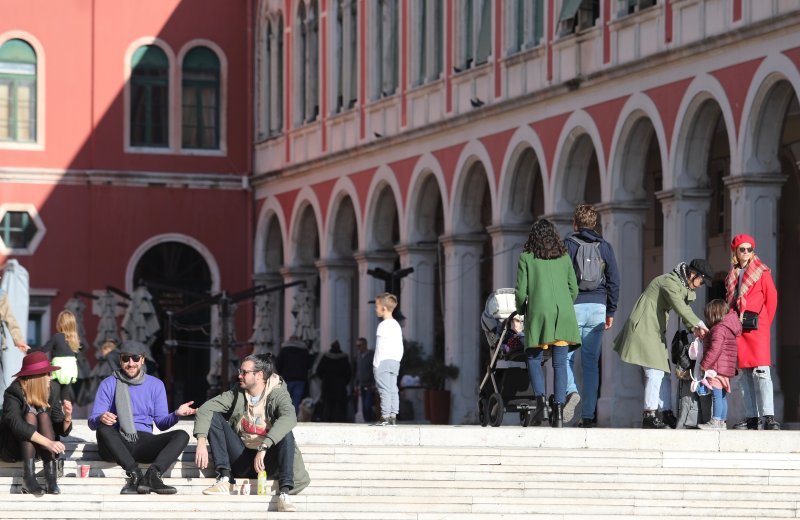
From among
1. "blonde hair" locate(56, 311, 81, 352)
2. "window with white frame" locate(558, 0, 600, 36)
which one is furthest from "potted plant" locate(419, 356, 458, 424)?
"blonde hair" locate(56, 311, 81, 352)

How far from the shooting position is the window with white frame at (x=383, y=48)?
39.9m

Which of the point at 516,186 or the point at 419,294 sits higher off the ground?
the point at 516,186

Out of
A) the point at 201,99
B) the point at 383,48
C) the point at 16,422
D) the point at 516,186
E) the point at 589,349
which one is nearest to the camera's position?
the point at 16,422

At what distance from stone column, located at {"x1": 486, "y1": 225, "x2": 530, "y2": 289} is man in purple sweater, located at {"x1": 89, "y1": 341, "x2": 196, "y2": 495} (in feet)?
54.5

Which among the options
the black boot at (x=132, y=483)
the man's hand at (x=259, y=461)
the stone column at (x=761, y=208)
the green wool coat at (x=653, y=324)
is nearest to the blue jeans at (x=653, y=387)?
the green wool coat at (x=653, y=324)

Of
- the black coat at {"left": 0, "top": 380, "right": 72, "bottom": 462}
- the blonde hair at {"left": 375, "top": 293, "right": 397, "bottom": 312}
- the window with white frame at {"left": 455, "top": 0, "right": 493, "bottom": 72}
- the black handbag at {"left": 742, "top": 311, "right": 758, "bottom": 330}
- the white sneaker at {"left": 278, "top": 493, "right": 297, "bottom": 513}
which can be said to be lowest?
the white sneaker at {"left": 278, "top": 493, "right": 297, "bottom": 513}

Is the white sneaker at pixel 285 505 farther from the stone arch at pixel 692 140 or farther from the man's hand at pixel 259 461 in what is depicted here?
the stone arch at pixel 692 140

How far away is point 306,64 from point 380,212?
4939 mm

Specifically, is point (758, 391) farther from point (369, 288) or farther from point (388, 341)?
point (369, 288)

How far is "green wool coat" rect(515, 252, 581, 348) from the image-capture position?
19062 millimetres

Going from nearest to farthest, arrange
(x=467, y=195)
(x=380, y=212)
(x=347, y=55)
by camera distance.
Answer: (x=467, y=195)
(x=380, y=212)
(x=347, y=55)

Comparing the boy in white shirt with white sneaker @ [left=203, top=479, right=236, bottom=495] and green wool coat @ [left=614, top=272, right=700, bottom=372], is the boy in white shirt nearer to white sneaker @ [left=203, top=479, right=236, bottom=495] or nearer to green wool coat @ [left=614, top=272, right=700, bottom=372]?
green wool coat @ [left=614, top=272, right=700, bottom=372]

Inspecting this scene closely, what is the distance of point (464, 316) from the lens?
120 feet

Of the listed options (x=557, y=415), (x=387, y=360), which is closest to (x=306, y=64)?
(x=387, y=360)
